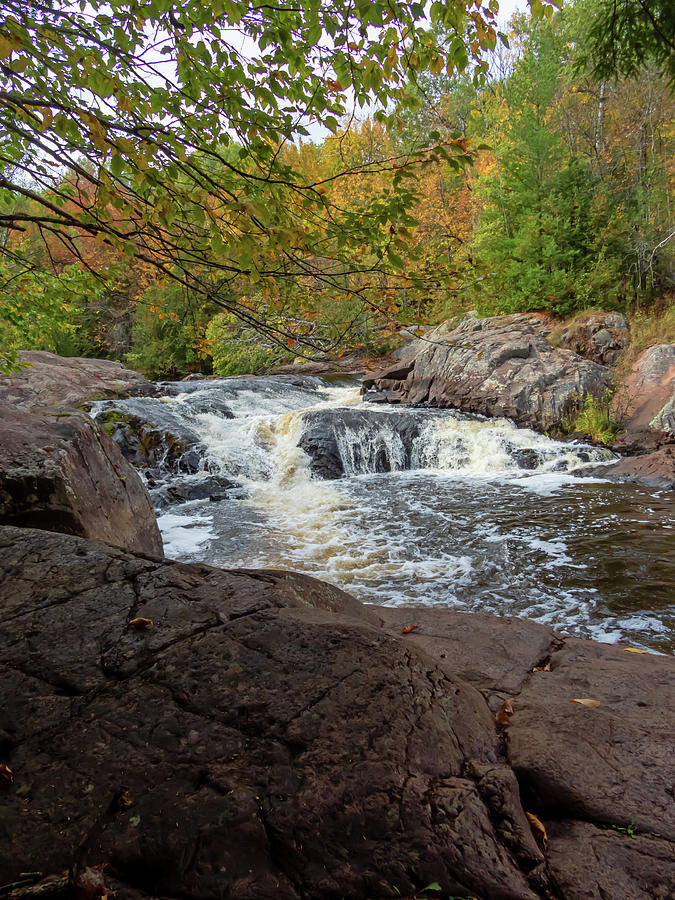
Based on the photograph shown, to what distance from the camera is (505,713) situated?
2.18m

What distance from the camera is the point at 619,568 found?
5598 millimetres

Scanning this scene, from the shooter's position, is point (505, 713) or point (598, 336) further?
point (598, 336)

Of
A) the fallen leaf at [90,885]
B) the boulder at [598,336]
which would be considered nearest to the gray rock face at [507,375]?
the boulder at [598,336]

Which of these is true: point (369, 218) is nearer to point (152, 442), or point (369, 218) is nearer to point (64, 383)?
point (152, 442)

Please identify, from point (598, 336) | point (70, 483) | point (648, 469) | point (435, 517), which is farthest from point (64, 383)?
point (598, 336)

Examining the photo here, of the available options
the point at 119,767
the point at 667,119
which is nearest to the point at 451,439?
the point at 119,767

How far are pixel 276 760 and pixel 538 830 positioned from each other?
0.88 metres

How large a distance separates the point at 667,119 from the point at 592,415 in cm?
1189

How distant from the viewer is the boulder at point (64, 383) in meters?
12.0

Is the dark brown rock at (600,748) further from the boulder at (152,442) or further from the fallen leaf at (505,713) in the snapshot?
the boulder at (152,442)

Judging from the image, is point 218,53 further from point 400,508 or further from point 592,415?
point 592,415

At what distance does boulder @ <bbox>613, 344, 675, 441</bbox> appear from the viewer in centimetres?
957

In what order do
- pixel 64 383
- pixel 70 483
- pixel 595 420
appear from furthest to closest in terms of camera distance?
pixel 64 383 < pixel 595 420 < pixel 70 483

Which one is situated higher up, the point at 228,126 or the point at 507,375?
the point at 228,126
